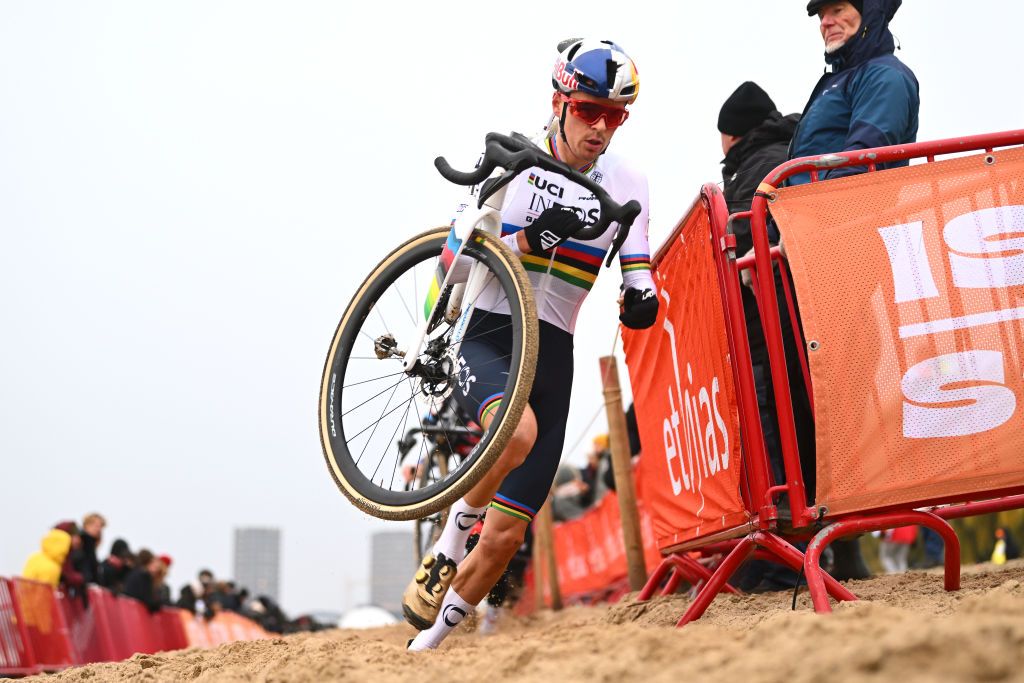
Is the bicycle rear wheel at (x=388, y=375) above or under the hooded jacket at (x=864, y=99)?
under

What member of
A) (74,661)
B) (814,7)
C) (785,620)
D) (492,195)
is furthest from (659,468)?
(74,661)

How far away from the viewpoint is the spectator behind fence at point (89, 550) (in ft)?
39.0

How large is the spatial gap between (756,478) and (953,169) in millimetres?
1453

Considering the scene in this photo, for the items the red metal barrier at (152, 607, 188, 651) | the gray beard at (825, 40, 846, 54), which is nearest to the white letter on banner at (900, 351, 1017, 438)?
the gray beard at (825, 40, 846, 54)

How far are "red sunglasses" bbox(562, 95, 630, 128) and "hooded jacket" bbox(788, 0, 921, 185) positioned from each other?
1.19 metres

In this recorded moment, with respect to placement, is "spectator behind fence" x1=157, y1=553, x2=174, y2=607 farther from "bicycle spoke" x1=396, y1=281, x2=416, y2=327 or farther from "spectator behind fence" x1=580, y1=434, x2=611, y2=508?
"bicycle spoke" x1=396, y1=281, x2=416, y2=327

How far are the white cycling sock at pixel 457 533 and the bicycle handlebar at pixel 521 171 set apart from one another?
1.28 m

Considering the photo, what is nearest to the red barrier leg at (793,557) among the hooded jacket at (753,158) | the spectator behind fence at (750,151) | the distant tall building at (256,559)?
the spectator behind fence at (750,151)

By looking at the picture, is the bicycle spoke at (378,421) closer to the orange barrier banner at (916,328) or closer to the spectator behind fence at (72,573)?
the orange barrier banner at (916,328)

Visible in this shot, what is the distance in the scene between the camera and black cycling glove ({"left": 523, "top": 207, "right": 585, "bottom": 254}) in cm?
505

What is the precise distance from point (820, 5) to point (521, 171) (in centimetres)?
215

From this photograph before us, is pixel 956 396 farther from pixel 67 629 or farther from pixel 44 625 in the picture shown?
pixel 67 629

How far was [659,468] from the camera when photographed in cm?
655

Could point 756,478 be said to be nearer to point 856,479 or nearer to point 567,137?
point 856,479
